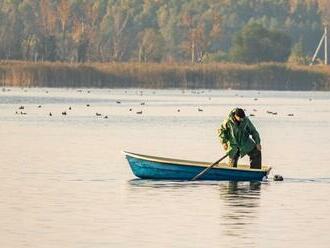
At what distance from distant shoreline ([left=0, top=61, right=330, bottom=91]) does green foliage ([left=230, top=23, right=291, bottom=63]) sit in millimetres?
27530

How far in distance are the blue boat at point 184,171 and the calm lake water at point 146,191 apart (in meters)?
0.22

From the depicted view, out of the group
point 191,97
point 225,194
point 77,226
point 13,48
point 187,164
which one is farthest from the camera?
point 13,48

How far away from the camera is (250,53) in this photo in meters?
150

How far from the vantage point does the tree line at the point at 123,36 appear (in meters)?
148

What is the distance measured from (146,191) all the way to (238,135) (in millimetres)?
3366

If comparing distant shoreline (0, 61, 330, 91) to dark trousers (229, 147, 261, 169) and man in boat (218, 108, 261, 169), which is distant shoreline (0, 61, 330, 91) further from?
man in boat (218, 108, 261, 169)

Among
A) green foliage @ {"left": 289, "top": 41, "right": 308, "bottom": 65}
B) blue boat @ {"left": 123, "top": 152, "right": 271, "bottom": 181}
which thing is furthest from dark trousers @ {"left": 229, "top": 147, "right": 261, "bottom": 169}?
green foliage @ {"left": 289, "top": 41, "right": 308, "bottom": 65}

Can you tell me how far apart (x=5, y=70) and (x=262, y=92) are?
67.3ft

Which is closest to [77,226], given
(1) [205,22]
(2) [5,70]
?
(2) [5,70]

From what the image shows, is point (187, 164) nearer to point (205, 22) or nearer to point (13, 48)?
point (13, 48)

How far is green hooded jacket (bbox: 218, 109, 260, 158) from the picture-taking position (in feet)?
106

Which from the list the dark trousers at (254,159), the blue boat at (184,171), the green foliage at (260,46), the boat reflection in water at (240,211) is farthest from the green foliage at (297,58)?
the boat reflection in water at (240,211)

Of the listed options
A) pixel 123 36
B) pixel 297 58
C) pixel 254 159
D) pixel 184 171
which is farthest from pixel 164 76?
pixel 184 171

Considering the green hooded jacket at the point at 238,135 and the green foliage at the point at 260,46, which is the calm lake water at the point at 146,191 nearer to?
the green hooded jacket at the point at 238,135
